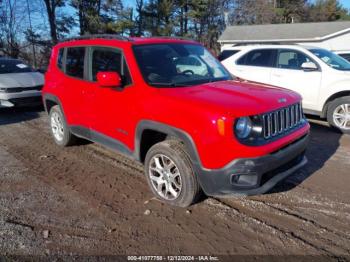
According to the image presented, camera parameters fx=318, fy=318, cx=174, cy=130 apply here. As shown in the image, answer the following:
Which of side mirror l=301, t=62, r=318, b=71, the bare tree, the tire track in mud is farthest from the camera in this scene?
the bare tree

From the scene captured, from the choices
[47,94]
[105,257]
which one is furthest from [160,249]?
[47,94]

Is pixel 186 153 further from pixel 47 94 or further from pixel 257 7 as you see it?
pixel 257 7

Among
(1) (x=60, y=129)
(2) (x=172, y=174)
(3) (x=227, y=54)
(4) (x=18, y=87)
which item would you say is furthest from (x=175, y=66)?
(4) (x=18, y=87)

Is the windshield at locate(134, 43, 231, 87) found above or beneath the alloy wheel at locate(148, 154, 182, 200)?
above

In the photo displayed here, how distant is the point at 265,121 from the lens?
Result: 322 centimetres

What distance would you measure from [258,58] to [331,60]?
1.64 metres

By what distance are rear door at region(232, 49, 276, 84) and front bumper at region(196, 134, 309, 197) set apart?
458cm

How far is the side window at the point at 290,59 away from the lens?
7.21m

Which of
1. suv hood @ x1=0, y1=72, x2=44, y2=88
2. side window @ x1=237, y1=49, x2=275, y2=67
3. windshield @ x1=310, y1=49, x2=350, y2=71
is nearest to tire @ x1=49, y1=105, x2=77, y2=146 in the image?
suv hood @ x1=0, y1=72, x2=44, y2=88

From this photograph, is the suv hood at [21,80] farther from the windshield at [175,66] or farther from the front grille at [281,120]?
the front grille at [281,120]

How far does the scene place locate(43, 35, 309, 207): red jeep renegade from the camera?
309cm

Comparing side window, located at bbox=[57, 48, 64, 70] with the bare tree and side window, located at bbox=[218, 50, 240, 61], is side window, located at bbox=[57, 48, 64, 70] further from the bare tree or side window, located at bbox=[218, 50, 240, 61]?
the bare tree

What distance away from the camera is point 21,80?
8672 mm

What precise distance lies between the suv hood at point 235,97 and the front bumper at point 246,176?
474mm
